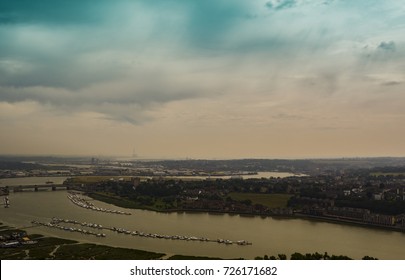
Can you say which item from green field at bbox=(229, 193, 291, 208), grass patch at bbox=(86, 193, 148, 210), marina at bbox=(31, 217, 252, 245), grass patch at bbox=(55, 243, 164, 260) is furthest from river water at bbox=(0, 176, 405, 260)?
green field at bbox=(229, 193, 291, 208)

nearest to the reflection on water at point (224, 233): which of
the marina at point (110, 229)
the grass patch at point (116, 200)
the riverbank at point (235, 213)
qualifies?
the marina at point (110, 229)

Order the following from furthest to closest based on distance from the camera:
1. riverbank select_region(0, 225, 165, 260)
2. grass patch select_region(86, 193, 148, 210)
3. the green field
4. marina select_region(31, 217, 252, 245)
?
grass patch select_region(86, 193, 148, 210) → the green field → marina select_region(31, 217, 252, 245) → riverbank select_region(0, 225, 165, 260)

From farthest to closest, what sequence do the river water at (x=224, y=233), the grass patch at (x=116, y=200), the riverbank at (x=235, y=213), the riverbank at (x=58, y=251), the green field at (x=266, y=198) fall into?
1. the grass patch at (x=116, y=200)
2. the green field at (x=266, y=198)
3. the riverbank at (x=235, y=213)
4. the river water at (x=224, y=233)
5. the riverbank at (x=58, y=251)

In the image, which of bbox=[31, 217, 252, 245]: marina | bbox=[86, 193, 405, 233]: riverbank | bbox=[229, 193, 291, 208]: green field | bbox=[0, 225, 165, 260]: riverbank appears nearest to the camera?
bbox=[0, 225, 165, 260]: riverbank

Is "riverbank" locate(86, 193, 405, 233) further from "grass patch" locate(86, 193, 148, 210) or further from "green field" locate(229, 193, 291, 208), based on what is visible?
"green field" locate(229, 193, 291, 208)

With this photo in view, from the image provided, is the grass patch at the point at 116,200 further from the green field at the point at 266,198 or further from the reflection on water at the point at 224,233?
the green field at the point at 266,198

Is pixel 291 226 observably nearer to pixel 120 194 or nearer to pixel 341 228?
pixel 341 228

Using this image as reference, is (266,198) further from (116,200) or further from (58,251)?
(58,251)

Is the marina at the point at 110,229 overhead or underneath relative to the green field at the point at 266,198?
underneath

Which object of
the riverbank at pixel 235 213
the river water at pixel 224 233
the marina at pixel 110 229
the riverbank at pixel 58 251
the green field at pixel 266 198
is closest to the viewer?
the riverbank at pixel 58 251
